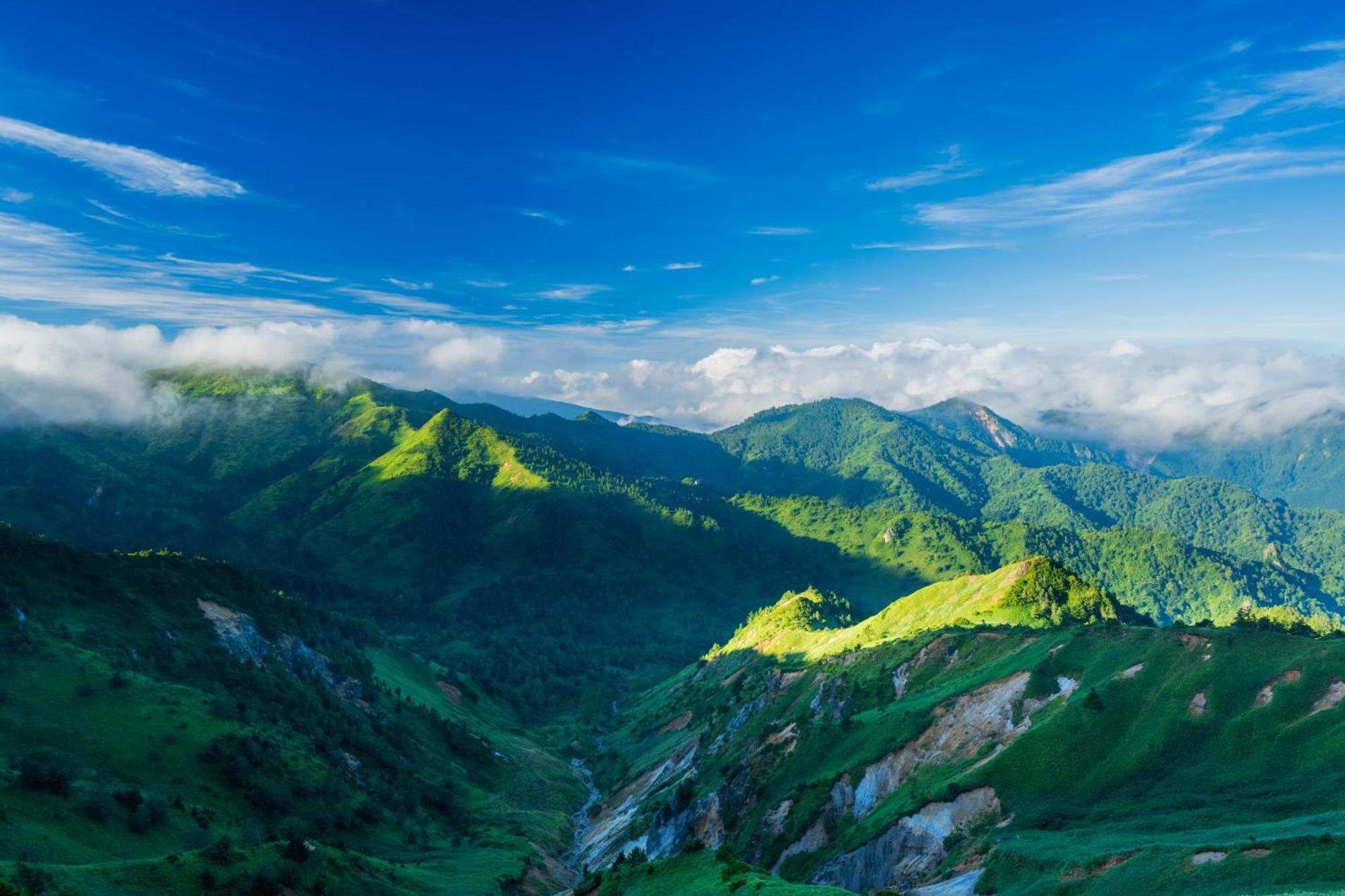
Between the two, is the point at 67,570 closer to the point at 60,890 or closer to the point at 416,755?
the point at 416,755

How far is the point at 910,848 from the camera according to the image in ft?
232

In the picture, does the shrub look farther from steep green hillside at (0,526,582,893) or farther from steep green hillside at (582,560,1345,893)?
steep green hillside at (582,560,1345,893)

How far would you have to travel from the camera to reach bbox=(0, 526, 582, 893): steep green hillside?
244ft

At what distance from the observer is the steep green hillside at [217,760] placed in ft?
244

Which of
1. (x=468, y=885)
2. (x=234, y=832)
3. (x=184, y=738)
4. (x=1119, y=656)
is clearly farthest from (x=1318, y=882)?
(x=184, y=738)

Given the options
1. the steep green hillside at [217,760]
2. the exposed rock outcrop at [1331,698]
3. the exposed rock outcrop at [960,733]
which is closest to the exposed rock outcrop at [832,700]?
the exposed rock outcrop at [960,733]

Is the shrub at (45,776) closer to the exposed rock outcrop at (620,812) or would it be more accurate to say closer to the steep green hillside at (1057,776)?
the steep green hillside at (1057,776)

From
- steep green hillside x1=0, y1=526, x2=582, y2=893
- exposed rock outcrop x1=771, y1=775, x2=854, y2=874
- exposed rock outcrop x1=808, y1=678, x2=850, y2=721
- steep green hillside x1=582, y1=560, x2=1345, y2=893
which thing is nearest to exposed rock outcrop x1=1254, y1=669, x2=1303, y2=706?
steep green hillside x1=582, y1=560, x2=1345, y2=893

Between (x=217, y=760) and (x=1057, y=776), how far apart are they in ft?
381

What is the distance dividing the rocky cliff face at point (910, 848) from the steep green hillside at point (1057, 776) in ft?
0.63

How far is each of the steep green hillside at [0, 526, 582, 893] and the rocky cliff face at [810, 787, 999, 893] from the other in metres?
54.5

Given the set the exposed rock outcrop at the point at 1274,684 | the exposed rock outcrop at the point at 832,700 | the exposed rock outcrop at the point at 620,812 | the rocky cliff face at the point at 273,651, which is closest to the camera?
the exposed rock outcrop at the point at 1274,684

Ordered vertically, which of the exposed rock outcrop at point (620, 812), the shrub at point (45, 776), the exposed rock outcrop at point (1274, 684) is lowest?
the exposed rock outcrop at point (620, 812)

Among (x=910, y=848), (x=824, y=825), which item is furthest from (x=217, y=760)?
(x=910, y=848)
